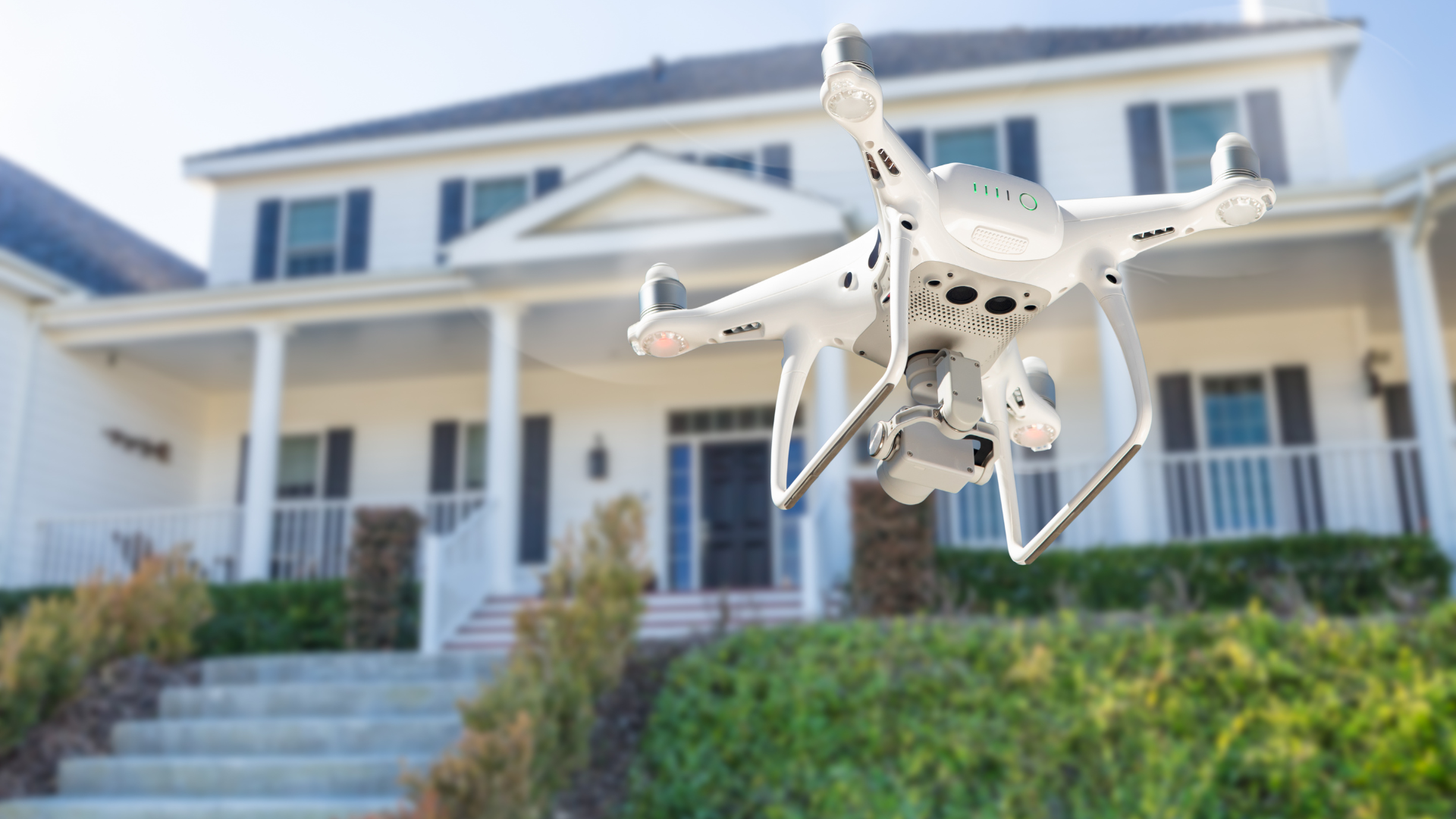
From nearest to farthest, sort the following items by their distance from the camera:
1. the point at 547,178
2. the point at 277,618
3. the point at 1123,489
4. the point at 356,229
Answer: the point at 1123,489
the point at 277,618
the point at 547,178
the point at 356,229

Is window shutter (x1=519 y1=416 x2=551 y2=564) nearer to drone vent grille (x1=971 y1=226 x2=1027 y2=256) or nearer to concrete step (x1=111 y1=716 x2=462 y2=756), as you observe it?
concrete step (x1=111 y1=716 x2=462 y2=756)

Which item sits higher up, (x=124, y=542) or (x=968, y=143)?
(x=968, y=143)

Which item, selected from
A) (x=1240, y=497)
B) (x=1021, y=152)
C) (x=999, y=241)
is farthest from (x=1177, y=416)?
(x=999, y=241)

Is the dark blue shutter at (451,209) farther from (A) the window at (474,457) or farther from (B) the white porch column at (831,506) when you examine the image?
(B) the white porch column at (831,506)

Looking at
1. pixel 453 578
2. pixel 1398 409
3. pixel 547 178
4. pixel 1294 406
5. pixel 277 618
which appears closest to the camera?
pixel 453 578

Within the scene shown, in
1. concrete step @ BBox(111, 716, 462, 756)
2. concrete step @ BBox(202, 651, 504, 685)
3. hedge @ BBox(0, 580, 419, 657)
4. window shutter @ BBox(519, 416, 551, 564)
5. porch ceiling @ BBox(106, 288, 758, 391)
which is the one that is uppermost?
porch ceiling @ BBox(106, 288, 758, 391)

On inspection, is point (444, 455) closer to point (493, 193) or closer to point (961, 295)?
point (493, 193)

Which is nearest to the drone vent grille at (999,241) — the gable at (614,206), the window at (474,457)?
the gable at (614,206)

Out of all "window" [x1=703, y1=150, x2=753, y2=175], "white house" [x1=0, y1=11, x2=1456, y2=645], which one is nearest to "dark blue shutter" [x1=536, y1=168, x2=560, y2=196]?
"white house" [x1=0, y1=11, x2=1456, y2=645]
